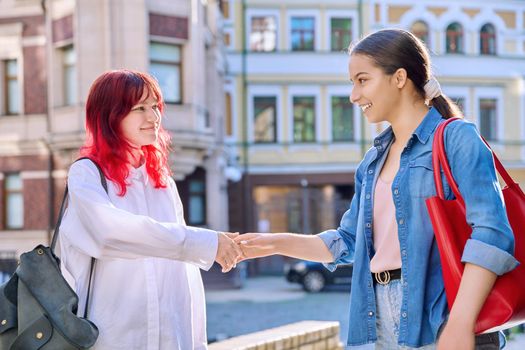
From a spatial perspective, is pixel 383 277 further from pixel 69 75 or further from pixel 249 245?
pixel 69 75

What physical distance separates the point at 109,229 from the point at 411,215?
3.43ft

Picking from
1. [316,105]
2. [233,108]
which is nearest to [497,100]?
[316,105]

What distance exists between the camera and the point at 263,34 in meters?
→ 26.9

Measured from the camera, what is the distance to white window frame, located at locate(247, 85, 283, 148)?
87.4 feet

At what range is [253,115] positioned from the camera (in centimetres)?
2672

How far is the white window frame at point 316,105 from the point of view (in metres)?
26.9

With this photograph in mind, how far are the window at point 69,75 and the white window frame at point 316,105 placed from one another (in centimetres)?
1043

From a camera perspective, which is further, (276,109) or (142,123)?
(276,109)

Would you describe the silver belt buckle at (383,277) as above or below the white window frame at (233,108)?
below

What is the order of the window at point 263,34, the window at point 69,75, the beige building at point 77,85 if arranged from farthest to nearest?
the window at point 263,34 → the window at point 69,75 → the beige building at point 77,85

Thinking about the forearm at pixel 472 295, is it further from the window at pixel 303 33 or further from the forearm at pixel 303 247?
the window at pixel 303 33

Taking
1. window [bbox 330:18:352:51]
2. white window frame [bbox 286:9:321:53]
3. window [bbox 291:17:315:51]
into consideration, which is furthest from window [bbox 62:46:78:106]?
window [bbox 330:18:352:51]

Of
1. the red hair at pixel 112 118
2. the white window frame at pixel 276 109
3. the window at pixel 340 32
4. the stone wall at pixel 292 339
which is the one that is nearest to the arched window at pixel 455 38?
the window at pixel 340 32

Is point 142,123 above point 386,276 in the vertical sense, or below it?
above
